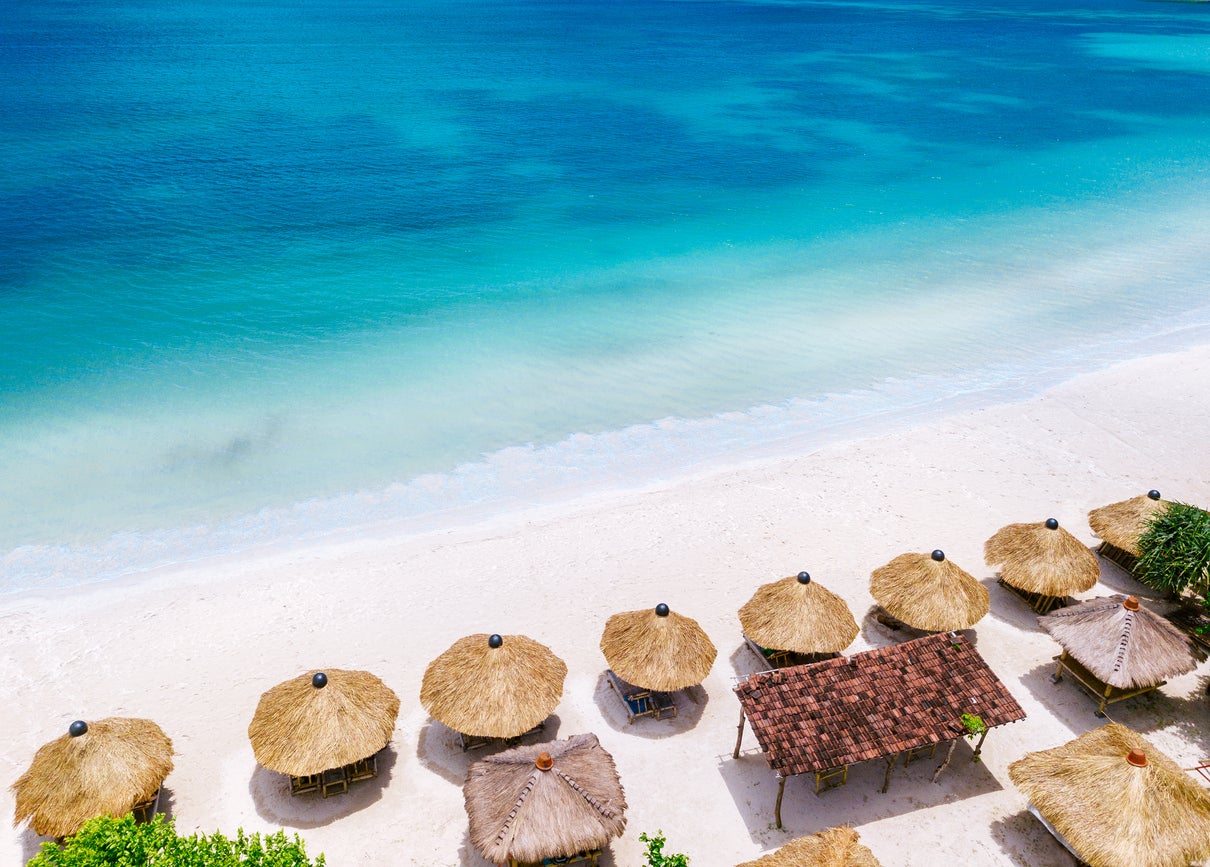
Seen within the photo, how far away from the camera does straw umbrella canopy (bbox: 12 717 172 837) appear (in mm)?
12555

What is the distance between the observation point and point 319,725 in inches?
540

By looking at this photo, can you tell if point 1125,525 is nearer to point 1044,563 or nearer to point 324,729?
point 1044,563

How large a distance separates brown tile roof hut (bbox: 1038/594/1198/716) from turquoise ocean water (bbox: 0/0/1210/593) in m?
10.7

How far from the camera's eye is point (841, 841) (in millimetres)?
11586

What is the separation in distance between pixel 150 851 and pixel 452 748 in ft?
18.3

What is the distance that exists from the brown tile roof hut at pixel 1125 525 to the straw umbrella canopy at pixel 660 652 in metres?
10.7

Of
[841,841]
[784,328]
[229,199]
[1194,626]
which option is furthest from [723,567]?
[229,199]

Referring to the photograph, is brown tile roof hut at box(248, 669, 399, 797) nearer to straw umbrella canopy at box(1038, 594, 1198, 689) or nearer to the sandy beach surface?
the sandy beach surface

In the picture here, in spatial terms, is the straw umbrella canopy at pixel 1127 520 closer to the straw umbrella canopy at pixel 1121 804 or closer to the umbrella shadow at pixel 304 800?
the straw umbrella canopy at pixel 1121 804

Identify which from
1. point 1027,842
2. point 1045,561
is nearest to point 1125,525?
point 1045,561

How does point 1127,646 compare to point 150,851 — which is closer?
point 150,851

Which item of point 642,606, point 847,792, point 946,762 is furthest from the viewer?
point 642,606

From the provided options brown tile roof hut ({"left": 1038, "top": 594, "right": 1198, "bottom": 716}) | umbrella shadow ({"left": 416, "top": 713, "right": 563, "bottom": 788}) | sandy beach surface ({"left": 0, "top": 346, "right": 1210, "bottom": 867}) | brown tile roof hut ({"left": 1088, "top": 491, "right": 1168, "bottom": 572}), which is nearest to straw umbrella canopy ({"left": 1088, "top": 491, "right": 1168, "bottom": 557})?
brown tile roof hut ({"left": 1088, "top": 491, "right": 1168, "bottom": 572})

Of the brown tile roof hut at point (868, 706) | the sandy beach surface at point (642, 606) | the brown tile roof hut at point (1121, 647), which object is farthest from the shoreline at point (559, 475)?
the brown tile roof hut at point (1121, 647)
